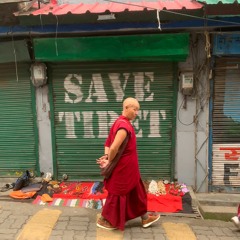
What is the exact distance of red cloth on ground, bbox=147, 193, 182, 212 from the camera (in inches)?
200

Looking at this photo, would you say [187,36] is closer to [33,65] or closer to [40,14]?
[40,14]

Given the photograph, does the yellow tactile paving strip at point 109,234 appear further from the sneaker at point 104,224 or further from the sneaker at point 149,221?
the sneaker at point 149,221

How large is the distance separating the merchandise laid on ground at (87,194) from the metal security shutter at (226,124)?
0.88 m

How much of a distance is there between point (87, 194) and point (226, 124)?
309 centimetres

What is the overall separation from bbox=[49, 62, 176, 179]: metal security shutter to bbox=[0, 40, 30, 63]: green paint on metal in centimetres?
56

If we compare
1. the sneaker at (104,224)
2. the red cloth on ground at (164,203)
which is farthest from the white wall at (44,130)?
the sneaker at (104,224)

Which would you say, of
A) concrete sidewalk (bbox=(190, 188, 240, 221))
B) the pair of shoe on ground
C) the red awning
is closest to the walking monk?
the pair of shoe on ground

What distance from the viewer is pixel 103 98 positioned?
5.89 metres

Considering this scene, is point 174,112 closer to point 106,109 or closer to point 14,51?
point 106,109

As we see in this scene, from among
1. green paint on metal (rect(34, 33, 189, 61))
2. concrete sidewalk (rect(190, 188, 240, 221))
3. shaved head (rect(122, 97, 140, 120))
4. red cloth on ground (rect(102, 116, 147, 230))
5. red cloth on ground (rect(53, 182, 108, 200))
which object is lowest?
concrete sidewalk (rect(190, 188, 240, 221))

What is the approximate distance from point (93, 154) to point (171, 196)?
1807mm

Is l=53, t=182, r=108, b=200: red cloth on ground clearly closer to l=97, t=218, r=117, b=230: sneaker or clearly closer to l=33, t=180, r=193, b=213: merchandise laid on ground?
l=33, t=180, r=193, b=213: merchandise laid on ground

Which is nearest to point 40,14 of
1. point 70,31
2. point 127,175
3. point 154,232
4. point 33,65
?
point 70,31

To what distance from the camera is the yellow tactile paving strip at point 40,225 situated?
3.72 meters
